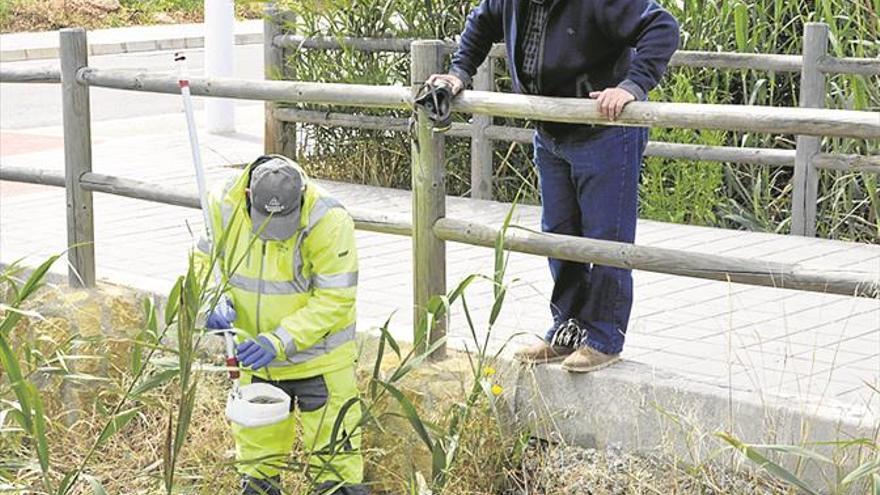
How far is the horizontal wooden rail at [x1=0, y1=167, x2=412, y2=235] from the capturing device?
602cm

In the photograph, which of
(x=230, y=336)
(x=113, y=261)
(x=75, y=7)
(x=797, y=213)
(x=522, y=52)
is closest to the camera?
(x=230, y=336)

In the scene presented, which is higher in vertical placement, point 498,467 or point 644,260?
point 644,260

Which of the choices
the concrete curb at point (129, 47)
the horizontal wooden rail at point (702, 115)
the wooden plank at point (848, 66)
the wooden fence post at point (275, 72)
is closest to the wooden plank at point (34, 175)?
the horizontal wooden rail at point (702, 115)

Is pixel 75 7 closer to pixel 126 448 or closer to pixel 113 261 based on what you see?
pixel 113 261

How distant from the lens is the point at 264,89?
6.36m

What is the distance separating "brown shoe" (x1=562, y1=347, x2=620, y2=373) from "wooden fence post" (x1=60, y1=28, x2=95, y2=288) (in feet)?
7.68

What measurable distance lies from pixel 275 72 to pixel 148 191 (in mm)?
3847

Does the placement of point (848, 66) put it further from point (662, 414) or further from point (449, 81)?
point (662, 414)

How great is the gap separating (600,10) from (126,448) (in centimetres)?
229

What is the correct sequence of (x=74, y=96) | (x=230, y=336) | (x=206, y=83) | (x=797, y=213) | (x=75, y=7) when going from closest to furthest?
(x=230, y=336) → (x=206, y=83) → (x=74, y=96) → (x=797, y=213) → (x=75, y=7)

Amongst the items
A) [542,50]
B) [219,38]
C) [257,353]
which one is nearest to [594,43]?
[542,50]

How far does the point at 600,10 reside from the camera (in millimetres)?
5242

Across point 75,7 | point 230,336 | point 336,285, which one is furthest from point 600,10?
point 75,7

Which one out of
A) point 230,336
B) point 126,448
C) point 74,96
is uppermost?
point 74,96
